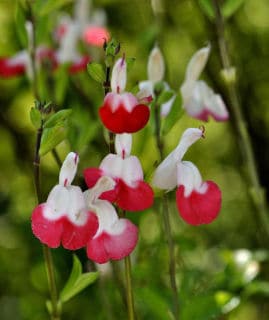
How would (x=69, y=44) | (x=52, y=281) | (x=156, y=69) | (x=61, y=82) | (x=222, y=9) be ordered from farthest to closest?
(x=69, y=44), (x=61, y=82), (x=222, y=9), (x=156, y=69), (x=52, y=281)

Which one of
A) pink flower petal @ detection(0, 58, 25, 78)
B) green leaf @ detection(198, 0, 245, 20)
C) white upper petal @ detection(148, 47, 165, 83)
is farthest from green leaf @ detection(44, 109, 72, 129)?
pink flower petal @ detection(0, 58, 25, 78)

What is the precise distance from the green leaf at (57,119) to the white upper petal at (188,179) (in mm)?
149

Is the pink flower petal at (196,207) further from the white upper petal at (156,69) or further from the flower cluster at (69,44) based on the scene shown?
the flower cluster at (69,44)

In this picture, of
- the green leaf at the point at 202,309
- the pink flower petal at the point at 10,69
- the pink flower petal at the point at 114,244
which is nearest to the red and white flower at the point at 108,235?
Answer: the pink flower petal at the point at 114,244

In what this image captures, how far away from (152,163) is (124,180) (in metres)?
0.76

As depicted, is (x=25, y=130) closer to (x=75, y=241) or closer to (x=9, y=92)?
(x=9, y=92)

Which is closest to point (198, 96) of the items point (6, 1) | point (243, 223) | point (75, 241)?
point (75, 241)

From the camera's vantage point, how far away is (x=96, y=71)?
826 millimetres

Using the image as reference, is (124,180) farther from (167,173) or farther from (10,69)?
(10,69)

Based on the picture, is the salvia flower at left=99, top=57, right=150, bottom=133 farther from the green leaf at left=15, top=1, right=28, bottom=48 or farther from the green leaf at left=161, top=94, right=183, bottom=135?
the green leaf at left=15, top=1, right=28, bottom=48

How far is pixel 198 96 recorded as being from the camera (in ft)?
3.96

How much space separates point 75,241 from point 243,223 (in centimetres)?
136

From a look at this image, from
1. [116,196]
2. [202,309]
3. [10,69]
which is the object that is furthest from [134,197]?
[10,69]

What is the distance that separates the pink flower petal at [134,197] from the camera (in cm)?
82
